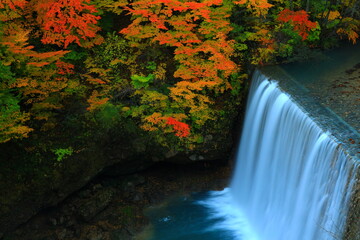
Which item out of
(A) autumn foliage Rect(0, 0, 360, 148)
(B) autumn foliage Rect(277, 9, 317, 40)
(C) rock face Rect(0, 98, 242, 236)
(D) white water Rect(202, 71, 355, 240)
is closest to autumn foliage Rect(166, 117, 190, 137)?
(A) autumn foliage Rect(0, 0, 360, 148)

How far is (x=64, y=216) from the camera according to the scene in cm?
991

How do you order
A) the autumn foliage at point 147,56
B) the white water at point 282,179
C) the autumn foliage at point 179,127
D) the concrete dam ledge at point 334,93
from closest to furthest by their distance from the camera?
the concrete dam ledge at point 334,93
the white water at point 282,179
the autumn foliage at point 147,56
the autumn foliage at point 179,127

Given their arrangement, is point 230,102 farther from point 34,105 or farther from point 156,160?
point 34,105

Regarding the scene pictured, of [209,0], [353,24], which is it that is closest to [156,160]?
[209,0]

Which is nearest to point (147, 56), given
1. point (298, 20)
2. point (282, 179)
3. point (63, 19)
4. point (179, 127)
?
point (179, 127)

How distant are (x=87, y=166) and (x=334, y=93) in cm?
733

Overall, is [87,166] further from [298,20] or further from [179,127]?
[298,20]

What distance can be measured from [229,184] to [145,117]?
372 cm

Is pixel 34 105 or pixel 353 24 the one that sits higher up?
pixel 353 24

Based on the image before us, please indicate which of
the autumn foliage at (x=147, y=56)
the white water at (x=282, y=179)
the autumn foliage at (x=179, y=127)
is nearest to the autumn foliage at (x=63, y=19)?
the autumn foliage at (x=147, y=56)

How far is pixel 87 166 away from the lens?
32.8ft

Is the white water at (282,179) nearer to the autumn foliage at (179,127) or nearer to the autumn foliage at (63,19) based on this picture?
the autumn foliage at (179,127)

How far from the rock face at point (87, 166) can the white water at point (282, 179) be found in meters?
1.06

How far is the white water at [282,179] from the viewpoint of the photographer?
6789 mm
